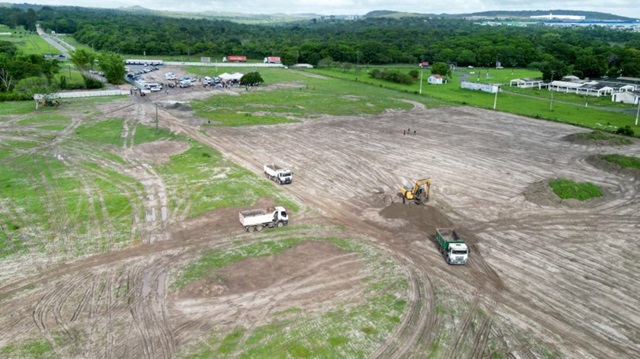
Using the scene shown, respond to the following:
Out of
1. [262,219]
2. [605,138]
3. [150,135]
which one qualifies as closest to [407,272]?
[262,219]

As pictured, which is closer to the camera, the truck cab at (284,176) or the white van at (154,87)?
the truck cab at (284,176)

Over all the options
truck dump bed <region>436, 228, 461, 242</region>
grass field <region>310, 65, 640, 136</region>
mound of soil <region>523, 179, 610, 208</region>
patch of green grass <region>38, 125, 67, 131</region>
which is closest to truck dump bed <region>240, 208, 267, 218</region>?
truck dump bed <region>436, 228, 461, 242</region>

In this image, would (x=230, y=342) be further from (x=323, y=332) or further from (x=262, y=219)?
(x=262, y=219)

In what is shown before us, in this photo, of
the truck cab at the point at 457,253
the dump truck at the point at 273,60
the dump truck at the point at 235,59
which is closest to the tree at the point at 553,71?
the dump truck at the point at 273,60

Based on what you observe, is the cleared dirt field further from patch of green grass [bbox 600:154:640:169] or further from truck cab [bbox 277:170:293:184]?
patch of green grass [bbox 600:154:640:169]

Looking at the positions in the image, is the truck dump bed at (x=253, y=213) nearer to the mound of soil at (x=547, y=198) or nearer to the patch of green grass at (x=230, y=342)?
the patch of green grass at (x=230, y=342)
